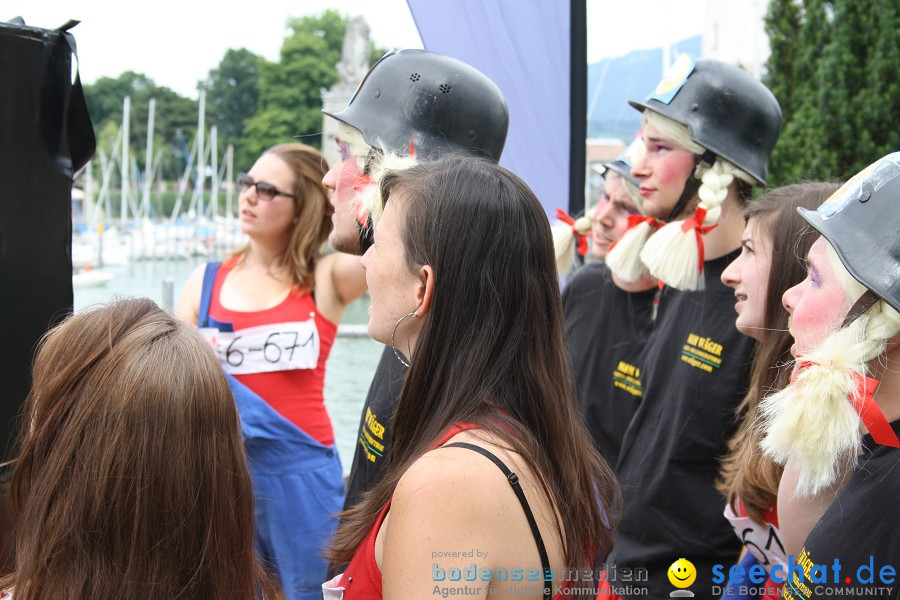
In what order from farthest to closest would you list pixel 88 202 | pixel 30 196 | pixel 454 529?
pixel 88 202 < pixel 30 196 < pixel 454 529

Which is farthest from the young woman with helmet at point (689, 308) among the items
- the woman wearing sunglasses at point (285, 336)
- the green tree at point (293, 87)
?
the green tree at point (293, 87)

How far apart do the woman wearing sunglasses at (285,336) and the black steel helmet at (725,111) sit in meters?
1.55

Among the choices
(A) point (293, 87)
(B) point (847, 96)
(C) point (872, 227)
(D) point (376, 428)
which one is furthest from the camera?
(A) point (293, 87)

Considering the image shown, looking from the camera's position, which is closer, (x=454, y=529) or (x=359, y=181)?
(x=454, y=529)

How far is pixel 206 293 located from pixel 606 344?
5.94 ft

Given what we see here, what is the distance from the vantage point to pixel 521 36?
3.84m

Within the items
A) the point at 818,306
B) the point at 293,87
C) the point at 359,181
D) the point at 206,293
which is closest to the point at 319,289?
the point at 206,293

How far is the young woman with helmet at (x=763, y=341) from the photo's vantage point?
7.74ft

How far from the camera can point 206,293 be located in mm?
3740

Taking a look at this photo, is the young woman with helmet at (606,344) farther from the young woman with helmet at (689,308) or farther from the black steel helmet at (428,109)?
the black steel helmet at (428,109)

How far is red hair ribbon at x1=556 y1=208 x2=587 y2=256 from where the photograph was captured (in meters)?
4.21

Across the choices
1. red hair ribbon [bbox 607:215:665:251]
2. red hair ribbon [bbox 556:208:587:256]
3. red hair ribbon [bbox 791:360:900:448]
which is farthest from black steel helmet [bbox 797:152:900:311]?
red hair ribbon [bbox 556:208:587:256]

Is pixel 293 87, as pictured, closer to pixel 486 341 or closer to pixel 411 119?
pixel 411 119

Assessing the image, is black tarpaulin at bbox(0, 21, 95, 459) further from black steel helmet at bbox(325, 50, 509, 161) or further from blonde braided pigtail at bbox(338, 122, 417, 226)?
black steel helmet at bbox(325, 50, 509, 161)
